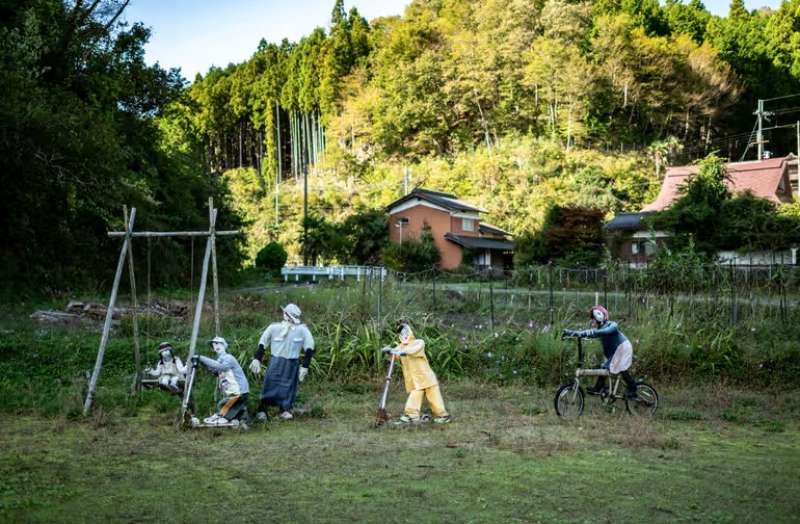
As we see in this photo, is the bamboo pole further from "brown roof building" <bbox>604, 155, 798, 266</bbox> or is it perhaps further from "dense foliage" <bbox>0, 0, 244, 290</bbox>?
"dense foliage" <bbox>0, 0, 244, 290</bbox>

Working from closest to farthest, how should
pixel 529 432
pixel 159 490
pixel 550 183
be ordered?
1. pixel 159 490
2. pixel 529 432
3. pixel 550 183

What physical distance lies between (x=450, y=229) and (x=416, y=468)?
37304 millimetres

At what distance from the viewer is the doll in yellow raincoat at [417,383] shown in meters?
8.99

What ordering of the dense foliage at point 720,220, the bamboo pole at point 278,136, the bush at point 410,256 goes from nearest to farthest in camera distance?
1. the dense foliage at point 720,220
2. the bush at point 410,256
3. the bamboo pole at point 278,136

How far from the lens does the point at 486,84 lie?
197 ft

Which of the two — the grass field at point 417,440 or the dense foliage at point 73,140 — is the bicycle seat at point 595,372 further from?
the dense foliage at point 73,140

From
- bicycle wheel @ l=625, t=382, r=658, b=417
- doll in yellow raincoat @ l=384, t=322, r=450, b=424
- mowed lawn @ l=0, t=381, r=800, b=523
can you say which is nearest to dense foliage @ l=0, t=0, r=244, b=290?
mowed lawn @ l=0, t=381, r=800, b=523

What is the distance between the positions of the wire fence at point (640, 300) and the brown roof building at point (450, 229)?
80.1 feet

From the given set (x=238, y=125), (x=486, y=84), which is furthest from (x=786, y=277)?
(x=238, y=125)

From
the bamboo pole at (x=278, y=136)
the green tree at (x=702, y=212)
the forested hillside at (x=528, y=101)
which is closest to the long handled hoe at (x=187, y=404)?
the green tree at (x=702, y=212)

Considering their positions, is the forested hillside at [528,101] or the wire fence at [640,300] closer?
the wire fence at [640,300]

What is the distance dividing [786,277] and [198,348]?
1306cm

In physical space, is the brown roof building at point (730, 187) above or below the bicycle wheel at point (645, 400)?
above

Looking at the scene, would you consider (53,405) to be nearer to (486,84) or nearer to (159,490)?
(159,490)
